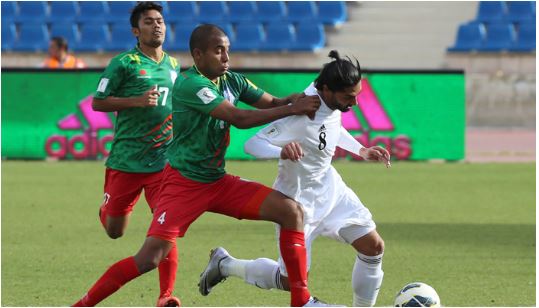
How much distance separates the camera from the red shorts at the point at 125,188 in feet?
25.8

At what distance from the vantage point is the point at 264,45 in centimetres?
2823

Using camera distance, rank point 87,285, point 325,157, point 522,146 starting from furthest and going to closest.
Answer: point 522,146
point 87,285
point 325,157

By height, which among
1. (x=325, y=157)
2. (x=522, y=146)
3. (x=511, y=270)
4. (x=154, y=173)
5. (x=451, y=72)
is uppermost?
(x=325, y=157)

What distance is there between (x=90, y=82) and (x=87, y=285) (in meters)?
11.3

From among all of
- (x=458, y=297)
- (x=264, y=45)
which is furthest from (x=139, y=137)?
(x=264, y=45)

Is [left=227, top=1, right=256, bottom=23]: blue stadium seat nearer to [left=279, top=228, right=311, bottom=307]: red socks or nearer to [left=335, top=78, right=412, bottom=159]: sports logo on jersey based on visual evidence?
[left=335, top=78, right=412, bottom=159]: sports logo on jersey

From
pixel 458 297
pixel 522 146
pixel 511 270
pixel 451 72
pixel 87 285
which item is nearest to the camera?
pixel 458 297

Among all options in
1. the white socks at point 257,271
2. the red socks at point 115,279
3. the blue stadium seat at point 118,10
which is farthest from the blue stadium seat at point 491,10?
the red socks at point 115,279

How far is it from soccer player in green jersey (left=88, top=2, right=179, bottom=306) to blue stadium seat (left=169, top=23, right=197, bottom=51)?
2046 cm

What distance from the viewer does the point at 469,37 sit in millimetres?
27531

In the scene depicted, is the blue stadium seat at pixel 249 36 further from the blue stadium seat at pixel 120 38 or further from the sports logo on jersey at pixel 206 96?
the sports logo on jersey at pixel 206 96

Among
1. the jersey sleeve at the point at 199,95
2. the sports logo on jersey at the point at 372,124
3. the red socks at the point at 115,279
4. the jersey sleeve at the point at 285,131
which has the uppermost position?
the jersey sleeve at the point at 199,95

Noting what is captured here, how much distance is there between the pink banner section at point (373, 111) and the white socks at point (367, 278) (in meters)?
11.8

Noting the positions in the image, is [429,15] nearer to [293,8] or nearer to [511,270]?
[293,8]
